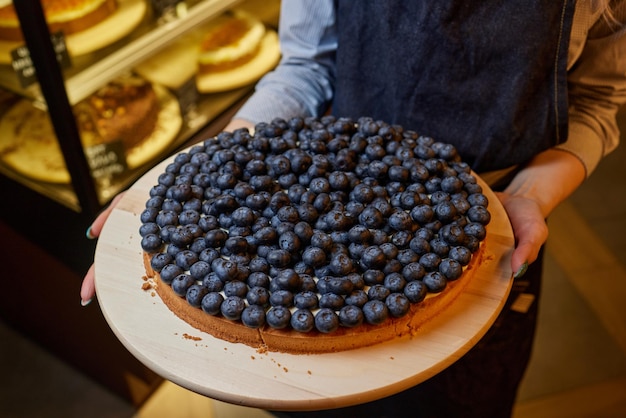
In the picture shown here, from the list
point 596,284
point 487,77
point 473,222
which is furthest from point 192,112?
point 596,284

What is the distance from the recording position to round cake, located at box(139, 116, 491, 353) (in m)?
0.91

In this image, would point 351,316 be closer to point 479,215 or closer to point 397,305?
point 397,305

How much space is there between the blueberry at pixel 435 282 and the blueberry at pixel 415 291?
0.01m

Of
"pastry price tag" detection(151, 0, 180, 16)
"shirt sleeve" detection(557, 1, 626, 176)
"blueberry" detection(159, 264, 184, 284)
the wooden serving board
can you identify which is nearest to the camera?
the wooden serving board

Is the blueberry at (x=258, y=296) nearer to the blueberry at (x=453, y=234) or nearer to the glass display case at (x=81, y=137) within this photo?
Answer: the blueberry at (x=453, y=234)

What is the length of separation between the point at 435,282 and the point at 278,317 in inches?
10.0

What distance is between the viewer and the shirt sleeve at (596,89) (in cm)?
121

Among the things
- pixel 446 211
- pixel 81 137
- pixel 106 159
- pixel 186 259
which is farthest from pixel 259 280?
pixel 106 159

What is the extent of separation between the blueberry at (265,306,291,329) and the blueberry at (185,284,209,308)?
11cm

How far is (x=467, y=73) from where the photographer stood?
3.94 feet

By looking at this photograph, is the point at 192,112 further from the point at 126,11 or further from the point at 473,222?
the point at 473,222

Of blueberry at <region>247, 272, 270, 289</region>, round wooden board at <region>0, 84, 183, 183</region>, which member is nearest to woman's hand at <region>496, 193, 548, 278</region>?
blueberry at <region>247, 272, 270, 289</region>

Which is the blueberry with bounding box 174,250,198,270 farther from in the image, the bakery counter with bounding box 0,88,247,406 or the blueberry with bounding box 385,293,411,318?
the bakery counter with bounding box 0,88,247,406

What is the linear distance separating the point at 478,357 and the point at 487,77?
2.21 ft
